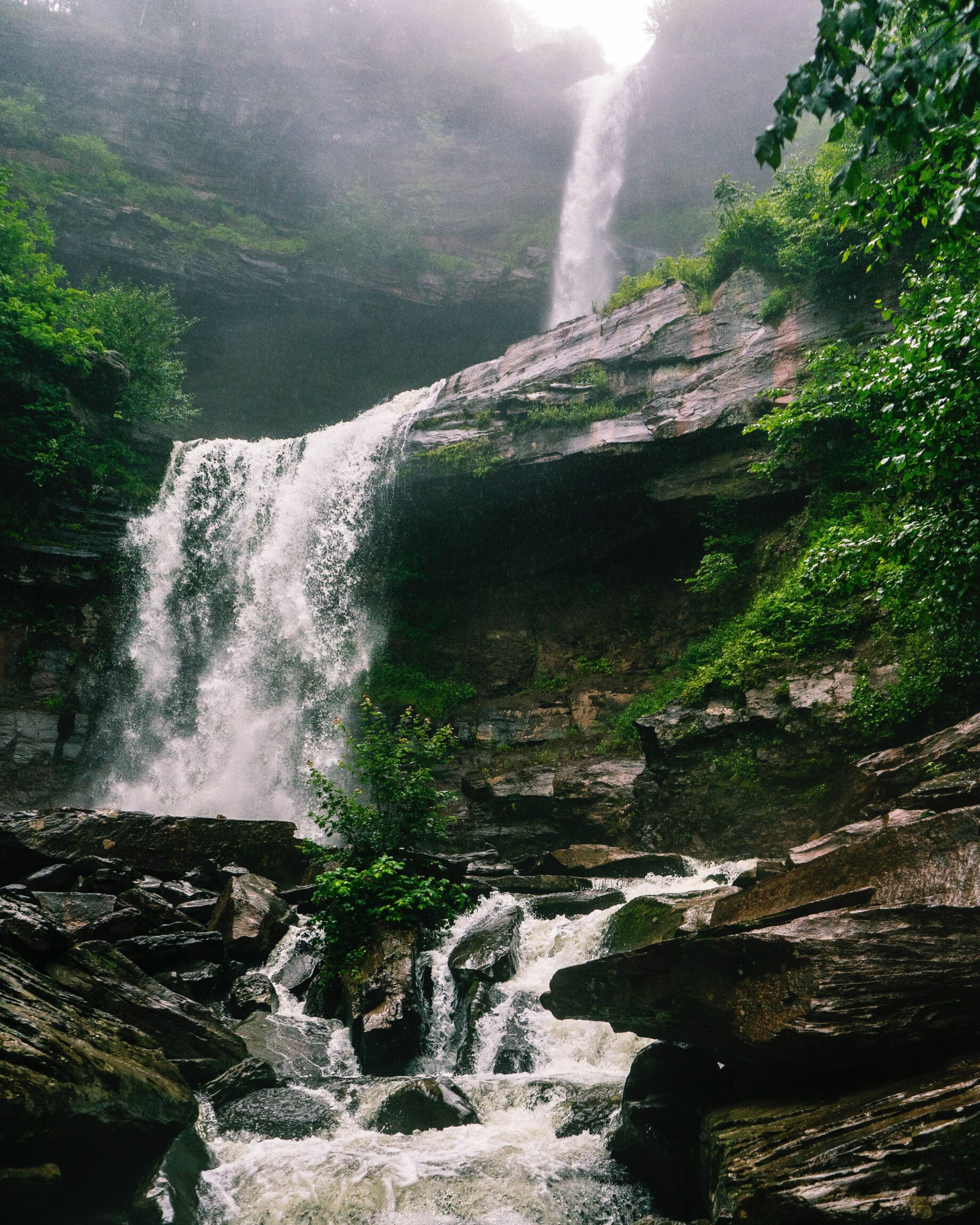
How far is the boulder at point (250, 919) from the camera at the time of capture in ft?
24.5

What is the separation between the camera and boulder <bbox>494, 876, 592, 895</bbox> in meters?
9.34

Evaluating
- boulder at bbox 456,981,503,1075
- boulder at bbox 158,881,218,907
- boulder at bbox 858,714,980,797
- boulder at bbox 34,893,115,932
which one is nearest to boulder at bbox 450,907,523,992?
boulder at bbox 456,981,503,1075

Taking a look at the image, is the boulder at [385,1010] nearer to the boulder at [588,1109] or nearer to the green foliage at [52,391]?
the boulder at [588,1109]

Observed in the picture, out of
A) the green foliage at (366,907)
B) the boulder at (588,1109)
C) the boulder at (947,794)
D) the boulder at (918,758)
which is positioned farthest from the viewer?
the green foliage at (366,907)

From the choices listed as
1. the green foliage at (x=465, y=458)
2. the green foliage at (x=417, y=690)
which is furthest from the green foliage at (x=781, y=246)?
the green foliage at (x=417, y=690)

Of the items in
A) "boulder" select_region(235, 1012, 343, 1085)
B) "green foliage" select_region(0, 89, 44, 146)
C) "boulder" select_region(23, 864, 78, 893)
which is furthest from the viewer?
"green foliage" select_region(0, 89, 44, 146)

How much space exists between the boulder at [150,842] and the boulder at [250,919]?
3.52 ft

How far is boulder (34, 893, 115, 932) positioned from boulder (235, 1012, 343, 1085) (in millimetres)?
1884

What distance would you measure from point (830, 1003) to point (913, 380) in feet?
17.9

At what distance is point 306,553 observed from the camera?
19.4 metres

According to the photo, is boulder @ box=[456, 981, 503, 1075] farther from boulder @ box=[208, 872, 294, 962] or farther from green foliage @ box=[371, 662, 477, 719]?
green foliage @ box=[371, 662, 477, 719]

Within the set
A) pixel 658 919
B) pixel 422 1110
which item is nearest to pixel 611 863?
pixel 658 919

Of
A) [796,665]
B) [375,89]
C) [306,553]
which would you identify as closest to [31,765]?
[306,553]

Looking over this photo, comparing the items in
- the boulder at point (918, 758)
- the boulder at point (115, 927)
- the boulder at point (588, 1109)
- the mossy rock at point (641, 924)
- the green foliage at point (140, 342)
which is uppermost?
the green foliage at point (140, 342)
